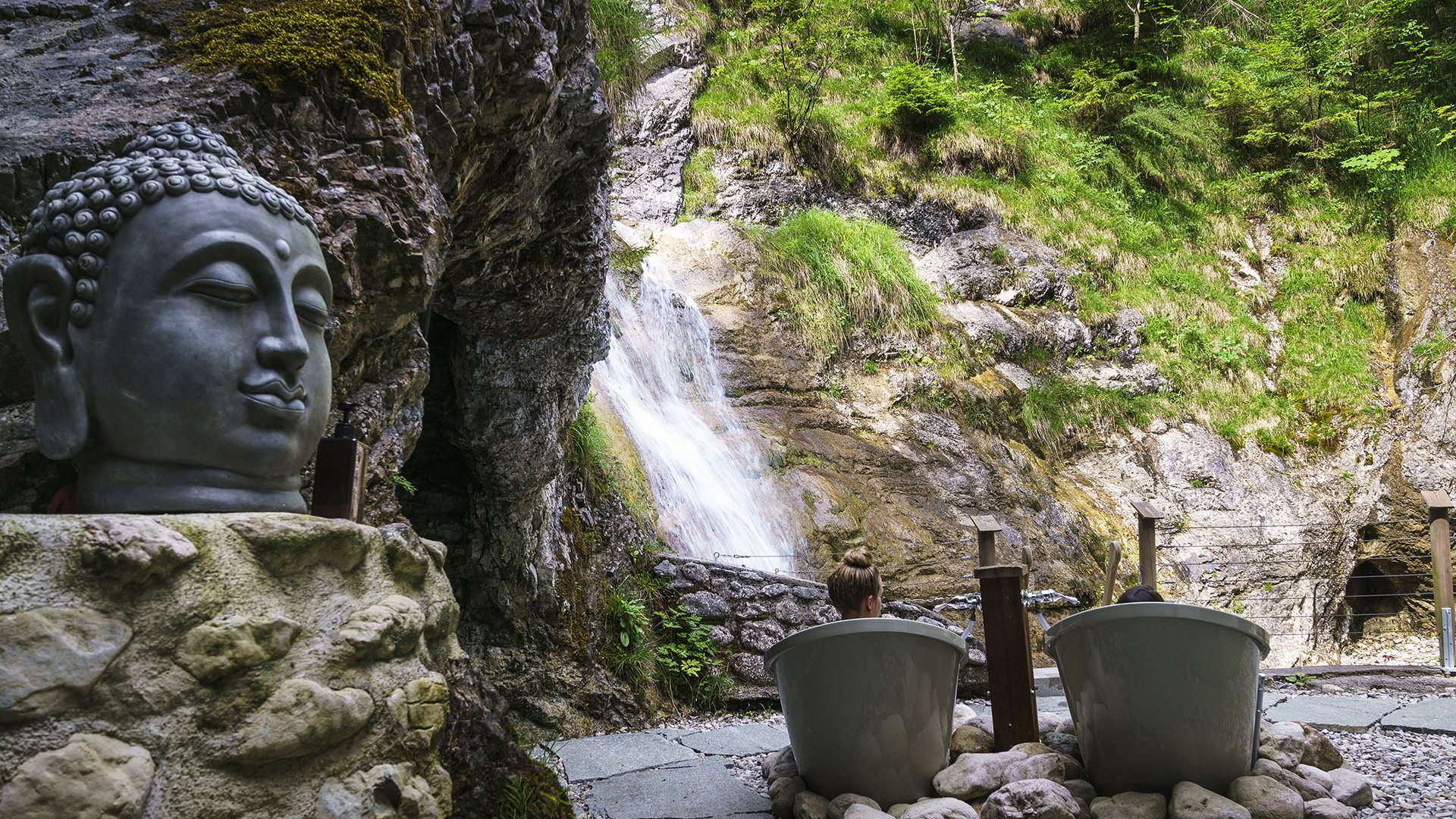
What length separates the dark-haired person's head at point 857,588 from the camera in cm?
434

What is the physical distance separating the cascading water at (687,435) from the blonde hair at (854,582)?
10.4 feet

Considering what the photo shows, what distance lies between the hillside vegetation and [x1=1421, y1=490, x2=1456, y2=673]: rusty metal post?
4389 millimetres

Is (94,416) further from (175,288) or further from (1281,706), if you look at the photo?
(1281,706)

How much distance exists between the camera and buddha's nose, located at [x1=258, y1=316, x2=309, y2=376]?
1794 mm

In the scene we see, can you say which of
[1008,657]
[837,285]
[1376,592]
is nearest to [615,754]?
[1008,657]

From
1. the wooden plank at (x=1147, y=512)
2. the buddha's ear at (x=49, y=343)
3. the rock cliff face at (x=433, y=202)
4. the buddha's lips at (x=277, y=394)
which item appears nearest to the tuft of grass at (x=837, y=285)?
the wooden plank at (x=1147, y=512)

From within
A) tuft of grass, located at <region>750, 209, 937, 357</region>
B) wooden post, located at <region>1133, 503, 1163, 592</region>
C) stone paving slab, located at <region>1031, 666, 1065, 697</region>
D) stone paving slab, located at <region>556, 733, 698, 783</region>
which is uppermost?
tuft of grass, located at <region>750, 209, 937, 357</region>

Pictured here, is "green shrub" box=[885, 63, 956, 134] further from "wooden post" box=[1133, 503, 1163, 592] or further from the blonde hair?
the blonde hair

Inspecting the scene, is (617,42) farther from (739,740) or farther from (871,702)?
(871,702)

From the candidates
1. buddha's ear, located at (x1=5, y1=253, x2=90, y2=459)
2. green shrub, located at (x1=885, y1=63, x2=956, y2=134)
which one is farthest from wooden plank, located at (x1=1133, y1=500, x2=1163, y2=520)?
green shrub, located at (x1=885, y1=63, x2=956, y2=134)

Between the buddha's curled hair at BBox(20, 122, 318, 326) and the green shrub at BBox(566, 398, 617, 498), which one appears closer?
the buddha's curled hair at BBox(20, 122, 318, 326)

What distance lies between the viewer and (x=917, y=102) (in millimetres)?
15180

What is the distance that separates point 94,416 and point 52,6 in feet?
5.81

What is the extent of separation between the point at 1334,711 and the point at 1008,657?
9.62ft
